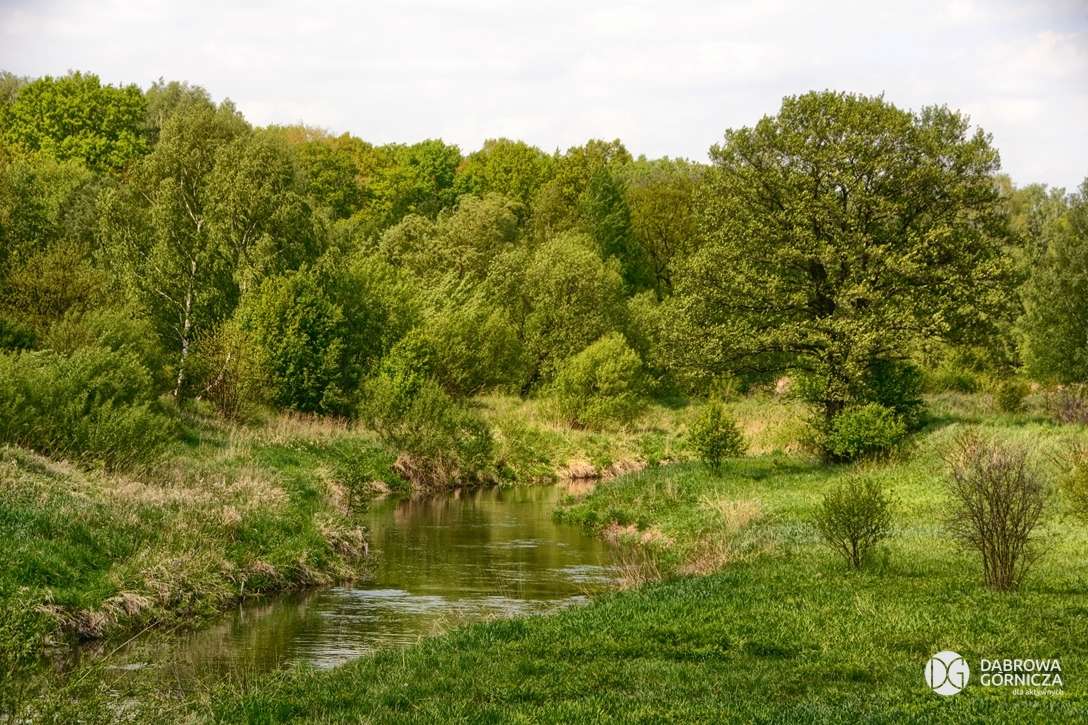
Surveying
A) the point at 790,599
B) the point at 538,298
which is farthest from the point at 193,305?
the point at 790,599

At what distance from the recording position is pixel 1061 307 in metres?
60.4

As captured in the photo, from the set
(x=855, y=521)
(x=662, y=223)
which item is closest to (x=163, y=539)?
(x=855, y=521)

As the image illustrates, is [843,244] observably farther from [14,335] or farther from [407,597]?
[14,335]

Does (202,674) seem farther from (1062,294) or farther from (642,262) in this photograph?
(642,262)

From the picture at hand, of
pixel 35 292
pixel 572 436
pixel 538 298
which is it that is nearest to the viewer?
pixel 35 292

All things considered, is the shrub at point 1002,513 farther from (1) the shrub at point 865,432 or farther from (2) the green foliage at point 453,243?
(2) the green foliage at point 453,243

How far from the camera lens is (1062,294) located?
60.4 meters

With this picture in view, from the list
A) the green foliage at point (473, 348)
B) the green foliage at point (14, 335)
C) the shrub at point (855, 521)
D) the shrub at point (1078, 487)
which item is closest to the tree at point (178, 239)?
the green foliage at point (14, 335)

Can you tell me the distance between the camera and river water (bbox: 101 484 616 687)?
54.9 ft

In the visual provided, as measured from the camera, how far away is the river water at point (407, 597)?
16734 mm

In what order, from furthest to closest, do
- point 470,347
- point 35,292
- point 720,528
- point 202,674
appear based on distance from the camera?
point 470,347
point 35,292
point 720,528
point 202,674

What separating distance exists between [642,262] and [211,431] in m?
57.8

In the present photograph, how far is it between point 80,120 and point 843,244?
213 feet

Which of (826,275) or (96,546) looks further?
(826,275)
